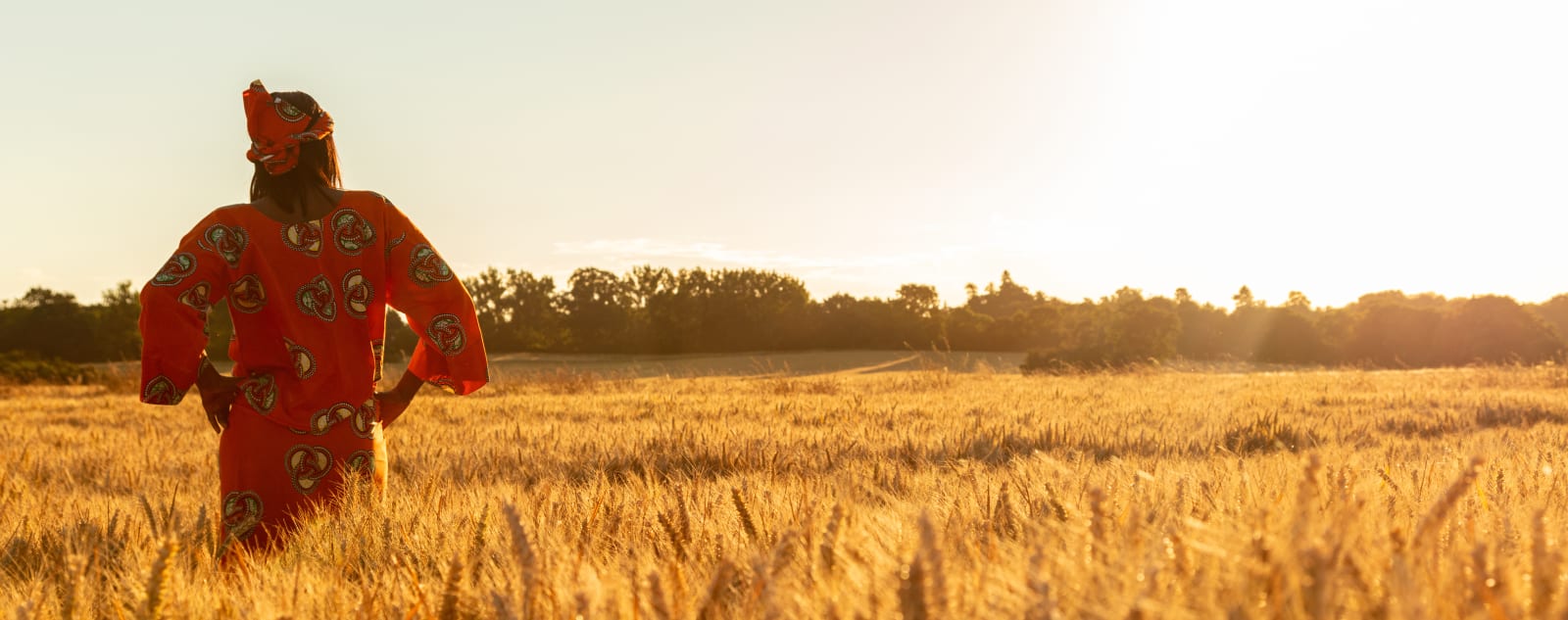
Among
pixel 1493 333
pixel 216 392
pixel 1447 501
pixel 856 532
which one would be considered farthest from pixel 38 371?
pixel 1493 333

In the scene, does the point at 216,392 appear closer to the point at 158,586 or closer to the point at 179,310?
the point at 179,310

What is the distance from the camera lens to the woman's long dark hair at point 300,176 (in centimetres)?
319

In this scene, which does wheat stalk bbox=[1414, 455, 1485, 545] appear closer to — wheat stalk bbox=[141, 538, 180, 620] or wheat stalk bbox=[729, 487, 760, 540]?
wheat stalk bbox=[729, 487, 760, 540]

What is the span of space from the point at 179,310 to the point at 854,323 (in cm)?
3707

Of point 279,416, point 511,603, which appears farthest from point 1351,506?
point 279,416

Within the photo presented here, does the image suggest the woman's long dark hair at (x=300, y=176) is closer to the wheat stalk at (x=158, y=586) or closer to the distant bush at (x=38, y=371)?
the wheat stalk at (x=158, y=586)

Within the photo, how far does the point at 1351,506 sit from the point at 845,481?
1836 millimetres

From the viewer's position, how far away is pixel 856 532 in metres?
1.60

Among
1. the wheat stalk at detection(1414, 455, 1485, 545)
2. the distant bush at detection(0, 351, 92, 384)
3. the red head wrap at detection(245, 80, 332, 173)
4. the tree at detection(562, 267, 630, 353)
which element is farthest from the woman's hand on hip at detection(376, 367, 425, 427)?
the tree at detection(562, 267, 630, 353)

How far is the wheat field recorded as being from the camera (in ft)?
3.66

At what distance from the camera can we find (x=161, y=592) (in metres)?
1.36

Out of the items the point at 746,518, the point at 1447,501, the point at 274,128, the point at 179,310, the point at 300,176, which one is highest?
the point at 274,128

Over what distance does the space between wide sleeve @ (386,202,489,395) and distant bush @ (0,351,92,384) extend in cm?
1995

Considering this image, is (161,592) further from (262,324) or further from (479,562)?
(262,324)
